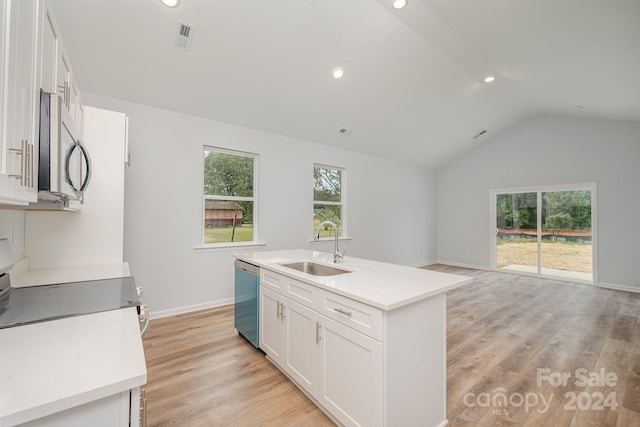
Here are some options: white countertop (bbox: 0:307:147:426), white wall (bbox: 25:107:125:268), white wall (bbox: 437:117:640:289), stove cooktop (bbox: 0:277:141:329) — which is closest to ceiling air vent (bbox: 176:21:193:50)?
white wall (bbox: 25:107:125:268)

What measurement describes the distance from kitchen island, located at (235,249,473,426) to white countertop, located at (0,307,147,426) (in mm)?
1020

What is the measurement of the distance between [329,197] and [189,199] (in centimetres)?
249

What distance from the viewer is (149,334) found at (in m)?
2.92

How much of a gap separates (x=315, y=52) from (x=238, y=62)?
0.83 meters

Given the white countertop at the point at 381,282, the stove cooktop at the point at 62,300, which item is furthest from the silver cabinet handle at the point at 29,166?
the white countertop at the point at 381,282

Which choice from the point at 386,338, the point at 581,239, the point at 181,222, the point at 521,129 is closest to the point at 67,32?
the point at 181,222

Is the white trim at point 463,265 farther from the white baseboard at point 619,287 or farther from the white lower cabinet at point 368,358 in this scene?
the white lower cabinet at point 368,358

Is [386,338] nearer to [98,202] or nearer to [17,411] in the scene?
[17,411]

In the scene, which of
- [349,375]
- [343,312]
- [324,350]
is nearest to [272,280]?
[324,350]

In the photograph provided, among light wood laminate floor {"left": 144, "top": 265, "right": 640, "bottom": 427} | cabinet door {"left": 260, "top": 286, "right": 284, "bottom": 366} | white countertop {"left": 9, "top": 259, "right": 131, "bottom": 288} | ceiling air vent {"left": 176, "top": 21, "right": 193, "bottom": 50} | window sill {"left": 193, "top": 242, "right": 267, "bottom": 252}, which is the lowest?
light wood laminate floor {"left": 144, "top": 265, "right": 640, "bottom": 427}

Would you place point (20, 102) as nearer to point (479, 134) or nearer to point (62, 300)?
point (62, 300)

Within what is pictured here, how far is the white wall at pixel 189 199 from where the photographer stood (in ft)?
10.6

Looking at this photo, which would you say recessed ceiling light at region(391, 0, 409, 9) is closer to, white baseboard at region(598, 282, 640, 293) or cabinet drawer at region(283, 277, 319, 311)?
cabinet drawer at region(283, 277, 319, 311)

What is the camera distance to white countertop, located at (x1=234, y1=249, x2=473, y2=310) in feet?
4.77
